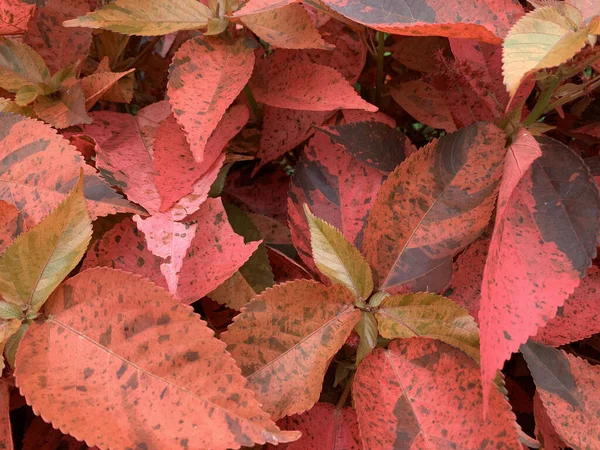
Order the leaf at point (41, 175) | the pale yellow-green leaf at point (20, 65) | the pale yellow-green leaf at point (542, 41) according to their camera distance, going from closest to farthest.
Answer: the pale yellow-green leaf at point (542, 41) < the leaf at point (41, 175) < the pale yellow-green leaf at point (20, 65)

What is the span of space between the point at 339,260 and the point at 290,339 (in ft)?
0.24

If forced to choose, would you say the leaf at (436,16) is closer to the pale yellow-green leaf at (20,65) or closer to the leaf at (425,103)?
the leaf at (425,103)

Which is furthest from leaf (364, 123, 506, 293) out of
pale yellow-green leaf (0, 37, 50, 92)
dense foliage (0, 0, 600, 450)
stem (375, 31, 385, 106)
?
pale yellow-green leaf (0, 37, 50, 92)

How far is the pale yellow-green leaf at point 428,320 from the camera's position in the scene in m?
0.41


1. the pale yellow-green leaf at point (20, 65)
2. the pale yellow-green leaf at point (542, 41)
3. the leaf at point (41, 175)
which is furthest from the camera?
the pale yellow-green leaf at point (20, 65)

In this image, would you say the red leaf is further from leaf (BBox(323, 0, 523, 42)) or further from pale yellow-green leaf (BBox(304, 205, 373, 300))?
leaf (BBox(323, 0, 523, 42))

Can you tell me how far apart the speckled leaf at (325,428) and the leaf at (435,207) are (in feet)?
0.38

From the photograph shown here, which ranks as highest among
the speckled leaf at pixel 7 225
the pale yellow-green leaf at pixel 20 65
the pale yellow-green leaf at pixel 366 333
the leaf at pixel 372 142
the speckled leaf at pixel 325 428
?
the leaf at pixel 372 142

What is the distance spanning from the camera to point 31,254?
405 mm

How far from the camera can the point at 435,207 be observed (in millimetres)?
464

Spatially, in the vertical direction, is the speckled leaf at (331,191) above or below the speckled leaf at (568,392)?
above

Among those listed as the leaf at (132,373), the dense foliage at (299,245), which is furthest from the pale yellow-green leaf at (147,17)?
A: the leaf at (132,373)

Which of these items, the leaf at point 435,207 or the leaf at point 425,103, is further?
the leaf at point 425,103

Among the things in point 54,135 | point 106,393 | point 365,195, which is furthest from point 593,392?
point 54,135
